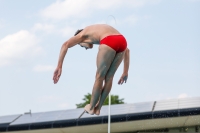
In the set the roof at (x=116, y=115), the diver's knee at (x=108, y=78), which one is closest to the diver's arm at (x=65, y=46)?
the diver's knee at (x=108, y=78)

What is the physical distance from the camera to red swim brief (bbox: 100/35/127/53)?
9.43 m

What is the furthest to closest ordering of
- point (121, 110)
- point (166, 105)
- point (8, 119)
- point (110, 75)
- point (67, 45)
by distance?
point (8, 119)
point (121, 110)
point (166, 105)
point (110, 75)
point (67, 45)

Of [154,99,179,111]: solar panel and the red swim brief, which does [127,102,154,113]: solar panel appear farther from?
the red swim brief

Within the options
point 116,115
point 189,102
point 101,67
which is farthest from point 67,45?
point 189,102

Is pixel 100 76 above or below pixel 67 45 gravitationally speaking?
below

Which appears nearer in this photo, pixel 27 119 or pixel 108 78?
pixel 108 78

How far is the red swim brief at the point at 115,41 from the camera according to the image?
30.9 feet

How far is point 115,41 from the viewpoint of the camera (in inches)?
371

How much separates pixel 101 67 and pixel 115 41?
1.82 feet

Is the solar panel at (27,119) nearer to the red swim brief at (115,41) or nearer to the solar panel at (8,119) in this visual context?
the solar panel at (8,119)

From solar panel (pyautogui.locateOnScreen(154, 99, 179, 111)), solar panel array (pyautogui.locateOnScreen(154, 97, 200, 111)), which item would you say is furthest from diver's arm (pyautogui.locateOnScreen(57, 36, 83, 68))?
solar panel (pyautogui.locateOnScreen(154, 99, 179, 111))

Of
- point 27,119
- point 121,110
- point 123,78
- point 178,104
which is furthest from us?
point 27,119

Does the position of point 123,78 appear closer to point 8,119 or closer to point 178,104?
point 178,104

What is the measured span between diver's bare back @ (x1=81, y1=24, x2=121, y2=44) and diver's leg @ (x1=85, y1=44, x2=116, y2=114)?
0.68ft
